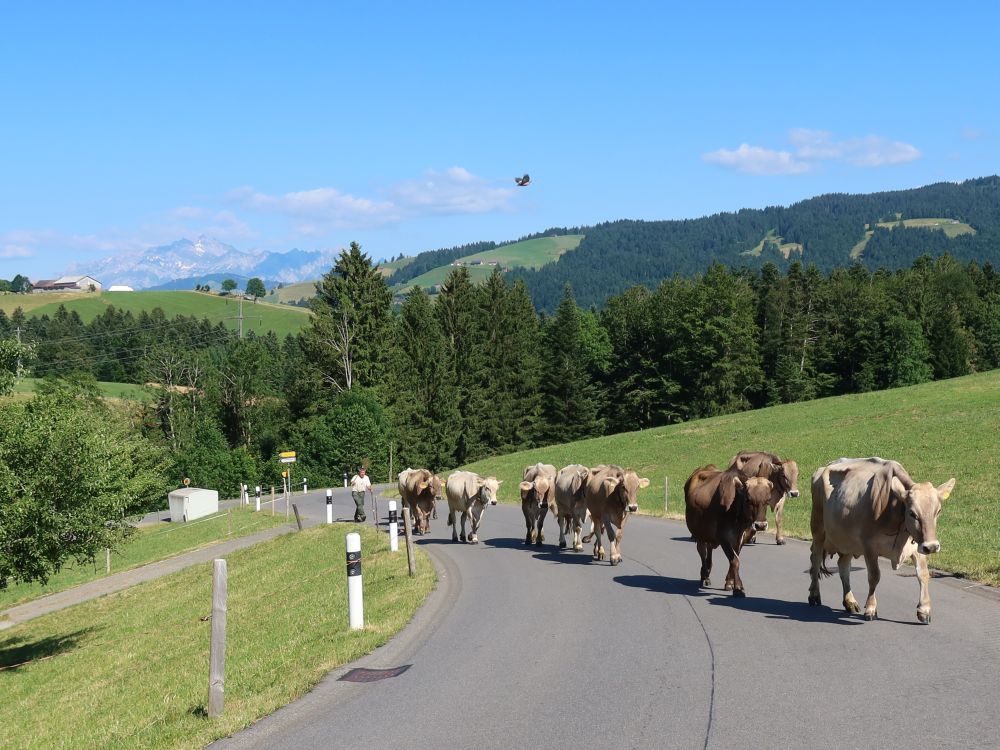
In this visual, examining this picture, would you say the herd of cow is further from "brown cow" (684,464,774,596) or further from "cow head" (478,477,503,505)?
"cow head" (478,477,503,505)

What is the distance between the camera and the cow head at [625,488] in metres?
17.1

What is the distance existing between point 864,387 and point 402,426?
1821 inches

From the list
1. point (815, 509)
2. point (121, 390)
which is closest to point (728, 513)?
point (815, 509)

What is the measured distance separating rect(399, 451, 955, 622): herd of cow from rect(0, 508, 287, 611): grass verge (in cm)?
2025

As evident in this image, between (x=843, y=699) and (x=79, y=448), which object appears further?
(x=79, y=448)

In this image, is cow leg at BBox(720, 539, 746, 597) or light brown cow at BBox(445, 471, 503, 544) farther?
light brown cow at BBox(445, 471, 503, 544)

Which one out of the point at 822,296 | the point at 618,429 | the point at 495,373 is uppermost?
the point at 822,296

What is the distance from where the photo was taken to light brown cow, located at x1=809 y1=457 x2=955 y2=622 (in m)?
10.5

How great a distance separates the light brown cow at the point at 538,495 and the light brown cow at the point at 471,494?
940mm

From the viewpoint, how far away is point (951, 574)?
14.9m

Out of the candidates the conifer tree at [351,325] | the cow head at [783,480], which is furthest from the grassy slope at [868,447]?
the conifer tree at [351,325]

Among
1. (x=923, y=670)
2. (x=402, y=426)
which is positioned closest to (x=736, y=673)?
(x=923, y=670)

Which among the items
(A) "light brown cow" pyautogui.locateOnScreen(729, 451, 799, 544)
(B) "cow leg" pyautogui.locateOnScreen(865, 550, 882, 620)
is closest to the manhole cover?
(B) "cow leg" pyautogui.locateOnScreen(865, 550, 882, 620)

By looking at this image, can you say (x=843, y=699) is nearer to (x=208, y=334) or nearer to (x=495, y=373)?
(x=495, y=373)
